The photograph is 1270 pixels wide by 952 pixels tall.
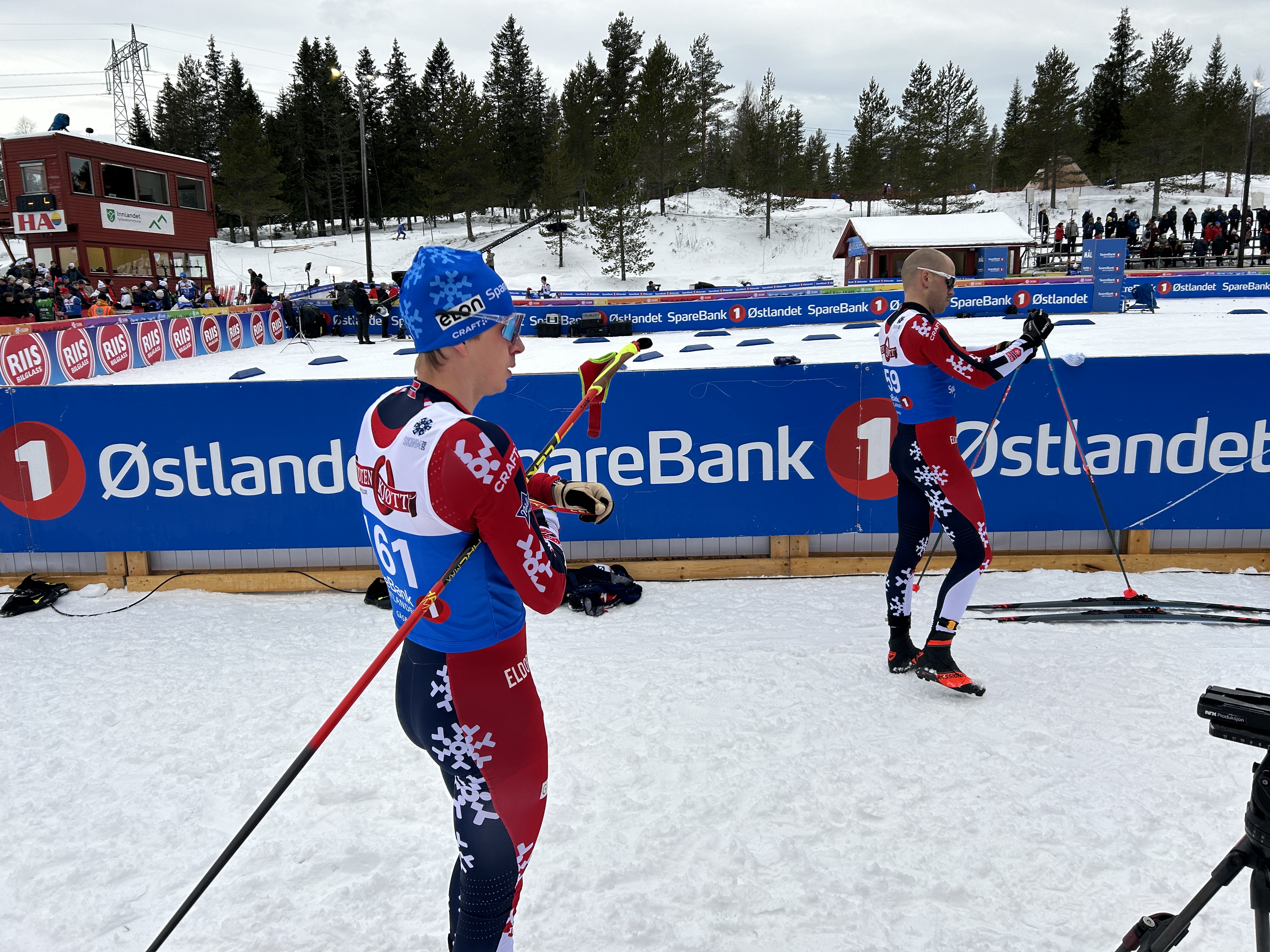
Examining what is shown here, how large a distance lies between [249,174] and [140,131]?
21.6 metres

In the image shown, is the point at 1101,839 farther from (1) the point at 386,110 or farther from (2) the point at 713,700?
(1) the point at 386,110

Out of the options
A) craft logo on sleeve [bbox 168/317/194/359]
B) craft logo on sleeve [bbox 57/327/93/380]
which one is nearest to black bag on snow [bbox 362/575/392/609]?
craft logo on sleeve [bbox 57/327/93/380]

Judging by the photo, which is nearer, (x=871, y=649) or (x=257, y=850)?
(x=257, y=850)

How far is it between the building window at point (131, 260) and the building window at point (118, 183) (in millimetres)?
2150

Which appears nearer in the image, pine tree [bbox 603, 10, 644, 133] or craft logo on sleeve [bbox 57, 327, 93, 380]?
craft logo on sleeve [bbox 57, 327, 93, 380]

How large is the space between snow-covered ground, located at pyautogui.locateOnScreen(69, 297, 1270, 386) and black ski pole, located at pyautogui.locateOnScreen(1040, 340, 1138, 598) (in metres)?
7.68

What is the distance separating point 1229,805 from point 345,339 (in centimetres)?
2726

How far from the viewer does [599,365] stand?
8.84ft

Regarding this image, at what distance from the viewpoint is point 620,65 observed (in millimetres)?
76625

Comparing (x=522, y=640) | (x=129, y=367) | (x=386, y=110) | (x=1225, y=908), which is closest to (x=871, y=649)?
(x=1225, y=908)

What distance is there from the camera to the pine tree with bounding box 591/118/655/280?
50125mm

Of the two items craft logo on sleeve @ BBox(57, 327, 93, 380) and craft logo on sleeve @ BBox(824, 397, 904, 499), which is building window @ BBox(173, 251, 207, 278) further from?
craft logo on sleeve @ BBox(824, 397, 904, 499)

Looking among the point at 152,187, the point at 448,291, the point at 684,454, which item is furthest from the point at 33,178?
the point at 448,291

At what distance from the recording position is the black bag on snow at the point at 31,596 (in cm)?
584
